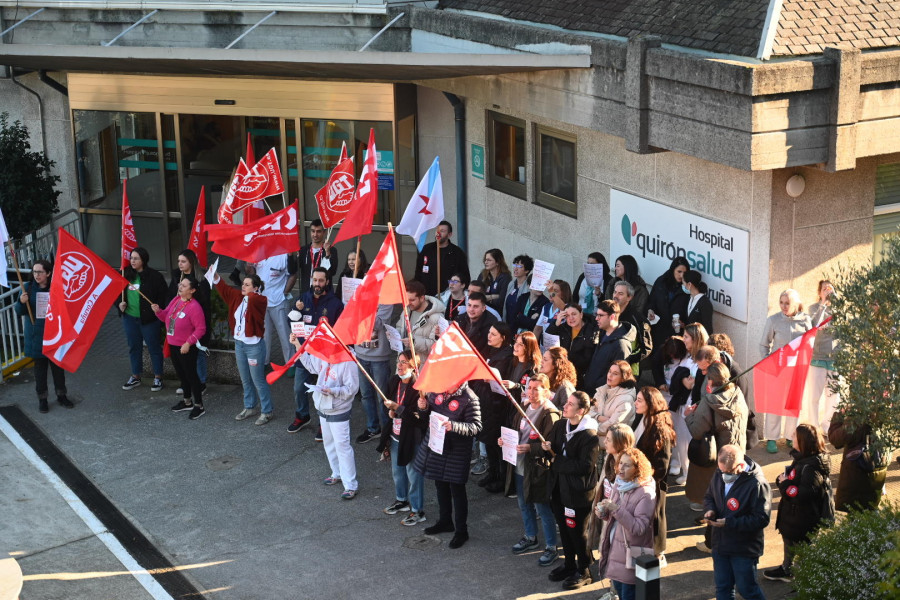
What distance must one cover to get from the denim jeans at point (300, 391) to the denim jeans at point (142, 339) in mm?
2088

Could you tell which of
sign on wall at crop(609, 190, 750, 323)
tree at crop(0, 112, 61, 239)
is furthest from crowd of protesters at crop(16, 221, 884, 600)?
tree at crop(0, 112, 61, 239)

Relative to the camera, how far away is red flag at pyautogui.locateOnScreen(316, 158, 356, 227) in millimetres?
14352

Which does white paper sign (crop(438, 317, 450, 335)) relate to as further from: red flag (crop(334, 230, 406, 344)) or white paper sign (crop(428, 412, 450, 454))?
white paper sign (crop(428, 412, 450, 454))

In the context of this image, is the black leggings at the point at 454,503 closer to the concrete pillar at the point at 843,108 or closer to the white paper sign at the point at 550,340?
the white paper sign at the point at 550,340

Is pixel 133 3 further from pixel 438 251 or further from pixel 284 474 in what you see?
pixel 284 474

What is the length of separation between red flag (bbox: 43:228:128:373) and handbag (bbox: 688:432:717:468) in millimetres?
6518

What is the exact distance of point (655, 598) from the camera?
814cm

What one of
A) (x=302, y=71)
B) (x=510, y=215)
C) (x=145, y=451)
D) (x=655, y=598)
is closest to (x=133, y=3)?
(x=302, y=71)

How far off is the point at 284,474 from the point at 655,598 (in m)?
5.07

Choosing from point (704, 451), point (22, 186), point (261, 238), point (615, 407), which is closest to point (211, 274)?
point (261, 238)

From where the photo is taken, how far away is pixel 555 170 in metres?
15.4

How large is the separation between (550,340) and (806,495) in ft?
11.3

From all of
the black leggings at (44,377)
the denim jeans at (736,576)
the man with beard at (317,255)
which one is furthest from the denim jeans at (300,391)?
the denim jeans at (736,576)

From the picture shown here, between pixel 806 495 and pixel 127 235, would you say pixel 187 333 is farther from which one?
pixel 806 495
